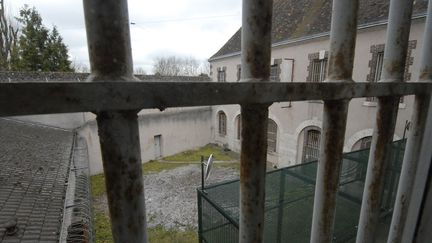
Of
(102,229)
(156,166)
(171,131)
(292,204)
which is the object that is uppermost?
(292,204)

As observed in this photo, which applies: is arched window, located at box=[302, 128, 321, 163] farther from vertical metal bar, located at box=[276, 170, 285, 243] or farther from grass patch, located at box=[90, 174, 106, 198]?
grass patch, located at box=[90, 174, 106, 198]

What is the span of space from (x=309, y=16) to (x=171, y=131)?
9850 mm

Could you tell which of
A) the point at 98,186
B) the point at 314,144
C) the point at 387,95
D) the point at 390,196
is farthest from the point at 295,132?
the point at 387,95

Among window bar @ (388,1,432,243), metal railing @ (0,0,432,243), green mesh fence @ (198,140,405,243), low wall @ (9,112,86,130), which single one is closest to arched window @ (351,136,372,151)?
green mesh fence @ (198,140,405,243)

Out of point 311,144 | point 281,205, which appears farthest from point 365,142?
point 281,205

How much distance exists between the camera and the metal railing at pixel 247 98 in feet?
1.95

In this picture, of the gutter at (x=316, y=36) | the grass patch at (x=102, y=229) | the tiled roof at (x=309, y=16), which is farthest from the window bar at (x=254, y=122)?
the tiled roof at (x=309, y=16)

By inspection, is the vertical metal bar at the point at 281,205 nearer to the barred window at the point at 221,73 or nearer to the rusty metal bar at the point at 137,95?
the rusty metal bar at the point at 137,95

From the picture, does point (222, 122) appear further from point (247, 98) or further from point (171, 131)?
point (247, 98)

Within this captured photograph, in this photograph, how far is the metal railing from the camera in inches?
23.4

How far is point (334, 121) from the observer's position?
1.04 metres

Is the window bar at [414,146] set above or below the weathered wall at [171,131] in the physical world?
above

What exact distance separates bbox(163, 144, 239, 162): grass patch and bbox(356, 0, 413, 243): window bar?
12.4m

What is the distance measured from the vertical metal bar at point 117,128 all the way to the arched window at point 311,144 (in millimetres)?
10506
